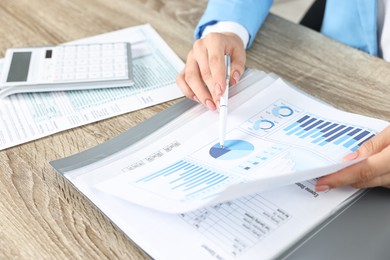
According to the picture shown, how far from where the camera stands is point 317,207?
0.61 m

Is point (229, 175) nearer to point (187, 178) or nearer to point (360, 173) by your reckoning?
point (187, 178)

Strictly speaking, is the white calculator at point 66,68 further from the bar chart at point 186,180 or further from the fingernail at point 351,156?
the fingernail at point 351,156

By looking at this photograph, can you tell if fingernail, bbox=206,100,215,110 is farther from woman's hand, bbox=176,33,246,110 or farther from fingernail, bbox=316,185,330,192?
fingernail, bbox=316,185,330,192

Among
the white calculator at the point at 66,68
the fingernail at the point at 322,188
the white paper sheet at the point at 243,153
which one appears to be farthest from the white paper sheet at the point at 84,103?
the fingernail at the point at 322,188

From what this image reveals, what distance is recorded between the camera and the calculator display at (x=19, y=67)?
2.78ft

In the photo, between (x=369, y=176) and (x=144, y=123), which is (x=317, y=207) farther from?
(x=144, y=123)

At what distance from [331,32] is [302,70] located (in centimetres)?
24

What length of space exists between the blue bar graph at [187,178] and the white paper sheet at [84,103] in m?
0.20

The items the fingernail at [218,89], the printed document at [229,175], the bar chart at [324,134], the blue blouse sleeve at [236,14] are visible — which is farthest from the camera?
the blue blouse sleeve at [236,14]

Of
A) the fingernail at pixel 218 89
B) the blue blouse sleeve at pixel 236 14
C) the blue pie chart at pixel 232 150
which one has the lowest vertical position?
the blue pie chart at pixel 232 150

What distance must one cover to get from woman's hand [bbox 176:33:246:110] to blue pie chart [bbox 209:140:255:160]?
105mm

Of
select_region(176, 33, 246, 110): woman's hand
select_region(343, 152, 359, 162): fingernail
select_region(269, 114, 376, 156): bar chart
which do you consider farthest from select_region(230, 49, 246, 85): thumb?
select_region(343, 152, 359, 162): fingernail

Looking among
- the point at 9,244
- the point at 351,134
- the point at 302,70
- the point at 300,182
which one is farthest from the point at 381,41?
the point at 9,244

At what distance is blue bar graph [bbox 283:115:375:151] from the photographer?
685 millimetres
